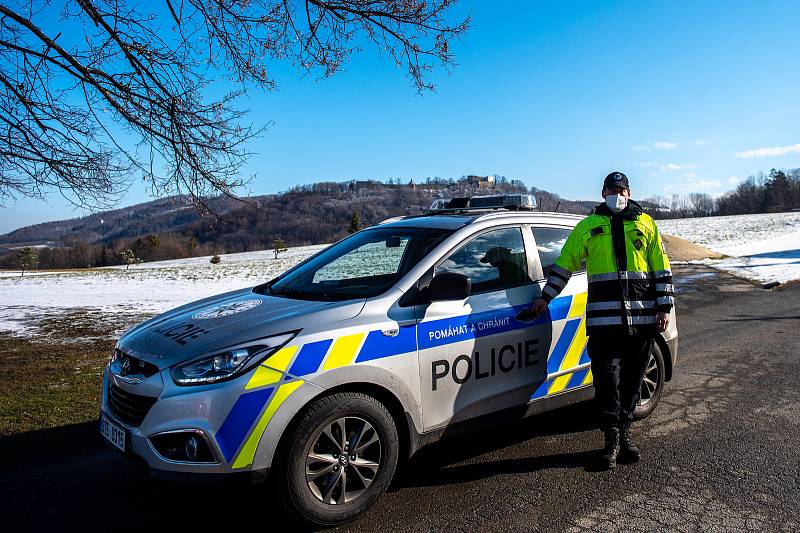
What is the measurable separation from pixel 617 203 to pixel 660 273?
0.60 meters

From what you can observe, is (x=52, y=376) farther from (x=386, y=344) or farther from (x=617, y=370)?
(x=617, y=370)

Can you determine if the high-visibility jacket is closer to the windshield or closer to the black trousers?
the black trousers

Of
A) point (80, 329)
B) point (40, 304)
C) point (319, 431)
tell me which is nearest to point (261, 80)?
point (319, 431)

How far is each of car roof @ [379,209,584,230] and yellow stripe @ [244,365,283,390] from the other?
1769 millimetres

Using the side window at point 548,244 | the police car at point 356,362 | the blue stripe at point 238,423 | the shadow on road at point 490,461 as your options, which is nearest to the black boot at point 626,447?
the shadow on road at point 490,461

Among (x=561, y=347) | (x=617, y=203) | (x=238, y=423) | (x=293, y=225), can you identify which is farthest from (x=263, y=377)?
(x=293, y=225)

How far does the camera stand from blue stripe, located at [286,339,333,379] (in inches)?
122

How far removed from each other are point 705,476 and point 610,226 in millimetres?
1806

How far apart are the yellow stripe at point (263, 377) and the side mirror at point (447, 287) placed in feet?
3.51

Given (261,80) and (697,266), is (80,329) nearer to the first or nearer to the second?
(261,80)

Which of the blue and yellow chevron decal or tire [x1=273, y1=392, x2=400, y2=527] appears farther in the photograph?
tire [x1=273, y1=392, x2=400, y2=527]

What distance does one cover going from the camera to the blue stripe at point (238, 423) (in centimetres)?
292

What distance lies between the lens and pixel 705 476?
12.6ft

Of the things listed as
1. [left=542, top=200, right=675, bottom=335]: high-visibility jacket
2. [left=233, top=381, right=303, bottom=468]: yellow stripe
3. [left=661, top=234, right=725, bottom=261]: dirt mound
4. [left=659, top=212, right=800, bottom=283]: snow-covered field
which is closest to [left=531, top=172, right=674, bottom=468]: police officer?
[left=542, top=200, right=675, bottom=335]: high-visibility jacket
